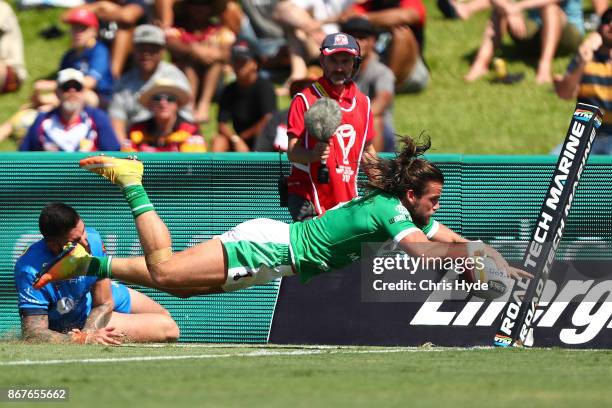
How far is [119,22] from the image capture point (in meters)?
14.3

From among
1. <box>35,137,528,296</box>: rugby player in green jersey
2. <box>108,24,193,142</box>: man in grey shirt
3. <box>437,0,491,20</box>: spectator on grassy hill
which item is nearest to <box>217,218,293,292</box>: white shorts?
<box>35,137,528,296</box>: rugby player in green jersey

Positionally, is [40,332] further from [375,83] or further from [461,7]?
[461,7]

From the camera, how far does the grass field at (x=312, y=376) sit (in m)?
6.01

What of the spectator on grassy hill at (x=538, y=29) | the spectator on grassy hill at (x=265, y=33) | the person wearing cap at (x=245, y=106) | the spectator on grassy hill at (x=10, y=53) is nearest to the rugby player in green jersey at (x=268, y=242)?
the person wearing cap at (x=245, y=106)

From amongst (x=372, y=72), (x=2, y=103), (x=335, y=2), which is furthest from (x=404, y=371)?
(x=2, y=103)

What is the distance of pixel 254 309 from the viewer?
33.3ft

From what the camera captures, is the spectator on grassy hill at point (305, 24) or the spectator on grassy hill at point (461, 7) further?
the spectator on grassy hill at point (461, 7)

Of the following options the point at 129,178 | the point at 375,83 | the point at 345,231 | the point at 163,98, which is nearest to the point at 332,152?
the point at 345,231

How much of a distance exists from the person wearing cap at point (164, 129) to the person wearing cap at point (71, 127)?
0.79 ft

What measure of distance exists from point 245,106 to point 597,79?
344 centimetres

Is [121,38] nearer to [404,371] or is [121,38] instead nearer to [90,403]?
[404,371]

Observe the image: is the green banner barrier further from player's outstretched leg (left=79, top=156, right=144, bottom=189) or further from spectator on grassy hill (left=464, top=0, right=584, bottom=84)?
spectator on grassy hill (left=464, top=0, right=584, bottom=84)

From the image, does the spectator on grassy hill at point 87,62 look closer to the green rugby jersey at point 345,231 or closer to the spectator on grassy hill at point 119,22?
the spectator on grassy hill at point 119,22

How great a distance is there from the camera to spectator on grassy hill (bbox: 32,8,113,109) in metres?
13.6
